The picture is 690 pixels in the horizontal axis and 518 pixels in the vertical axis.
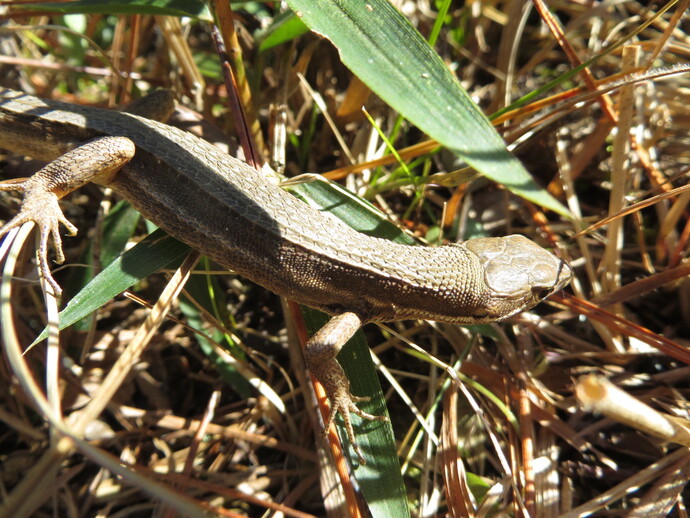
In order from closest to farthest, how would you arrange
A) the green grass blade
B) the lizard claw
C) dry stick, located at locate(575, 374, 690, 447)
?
dry stick, located at locate(575, 374, 690, 447)
the green grass blade
the lizard claw

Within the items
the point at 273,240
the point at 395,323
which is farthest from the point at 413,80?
the point at 395,323

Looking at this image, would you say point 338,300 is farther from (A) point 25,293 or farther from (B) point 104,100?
(B) point 104,100

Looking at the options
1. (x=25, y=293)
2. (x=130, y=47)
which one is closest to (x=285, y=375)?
(x=25, y=293)

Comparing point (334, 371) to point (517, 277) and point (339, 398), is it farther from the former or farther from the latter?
point (517, 277)

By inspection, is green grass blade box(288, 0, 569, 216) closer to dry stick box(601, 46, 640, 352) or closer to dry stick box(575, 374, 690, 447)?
dry stick box(575, 374, 690, 447)

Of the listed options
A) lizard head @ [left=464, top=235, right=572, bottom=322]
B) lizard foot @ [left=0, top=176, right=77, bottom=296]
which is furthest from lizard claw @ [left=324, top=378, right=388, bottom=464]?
lizard foot @ [left=0, top=176, right=77, bottom=296]

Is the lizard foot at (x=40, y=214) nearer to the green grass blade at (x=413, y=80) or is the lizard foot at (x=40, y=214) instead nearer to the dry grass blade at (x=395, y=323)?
the dry grass blade at (x=395, y=323)

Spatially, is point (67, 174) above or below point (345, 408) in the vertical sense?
above
